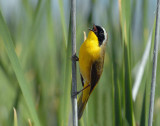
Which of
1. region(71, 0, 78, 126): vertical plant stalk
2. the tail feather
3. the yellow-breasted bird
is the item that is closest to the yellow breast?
the yellow-breasted bird

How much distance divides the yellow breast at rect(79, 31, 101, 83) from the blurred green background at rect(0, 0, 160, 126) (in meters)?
0.05

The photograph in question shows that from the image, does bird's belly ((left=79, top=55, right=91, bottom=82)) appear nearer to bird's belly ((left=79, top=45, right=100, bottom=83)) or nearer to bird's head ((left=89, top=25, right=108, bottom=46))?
bird's belly ((left=79, top=45, right=100, bottom=83))

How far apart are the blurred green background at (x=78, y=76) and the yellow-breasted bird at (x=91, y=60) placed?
0.04m

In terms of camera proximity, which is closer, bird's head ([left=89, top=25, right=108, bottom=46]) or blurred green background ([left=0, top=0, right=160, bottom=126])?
blurred green background ([left=0, top=0, right=160, bottom=126])

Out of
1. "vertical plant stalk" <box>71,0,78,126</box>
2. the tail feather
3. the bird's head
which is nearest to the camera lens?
"vertical plant stalk" <box>71,0,78,126</box>

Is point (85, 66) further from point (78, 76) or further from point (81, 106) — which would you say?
point (81, 106)

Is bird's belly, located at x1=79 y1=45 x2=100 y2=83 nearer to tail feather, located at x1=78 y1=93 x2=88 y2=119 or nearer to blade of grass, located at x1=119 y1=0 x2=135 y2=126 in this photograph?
tail feather, located at x1=78 y1=93 x2=88 y2=119

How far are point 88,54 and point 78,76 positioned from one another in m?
0.11

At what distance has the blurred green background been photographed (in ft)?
2.99

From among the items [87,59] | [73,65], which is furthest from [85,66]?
[73,65]

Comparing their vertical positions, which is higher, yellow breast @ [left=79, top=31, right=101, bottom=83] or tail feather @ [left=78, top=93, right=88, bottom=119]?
yellow breast @ [left=79, top=31, right=101, bottom=83]

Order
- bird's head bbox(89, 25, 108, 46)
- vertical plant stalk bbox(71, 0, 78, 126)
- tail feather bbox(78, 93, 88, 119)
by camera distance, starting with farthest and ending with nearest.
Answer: bird's head bbox(89, 25, 108, 46)
tail feather bbox(78, 93, 88, 119)
vertical plant stalk bbox(71, 0, 78, 126)

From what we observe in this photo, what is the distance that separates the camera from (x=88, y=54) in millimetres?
1154

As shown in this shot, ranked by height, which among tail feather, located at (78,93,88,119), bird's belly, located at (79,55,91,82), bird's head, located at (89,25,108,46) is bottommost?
tail feather, located at (78,93,88,119)
